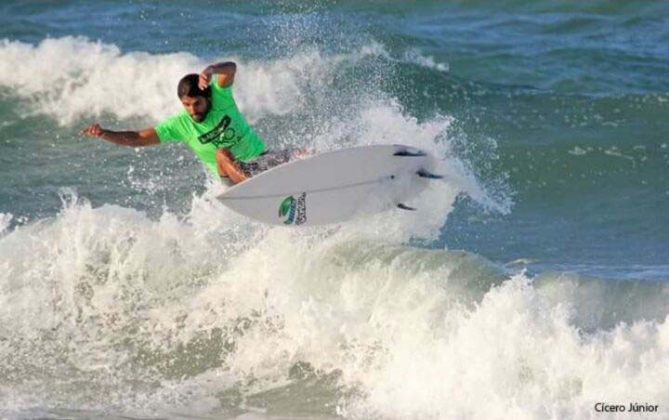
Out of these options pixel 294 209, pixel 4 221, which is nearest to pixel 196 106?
pixel 294 209

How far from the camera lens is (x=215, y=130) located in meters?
9.47


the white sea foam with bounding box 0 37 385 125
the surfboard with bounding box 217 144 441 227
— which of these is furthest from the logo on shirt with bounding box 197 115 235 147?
the white sea foam with bounding box 0 37 385 125

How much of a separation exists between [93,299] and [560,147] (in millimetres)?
6342

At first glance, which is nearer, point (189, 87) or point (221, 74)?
point (189, 87)

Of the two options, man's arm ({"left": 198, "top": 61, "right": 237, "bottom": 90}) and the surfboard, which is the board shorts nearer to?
the surfboard

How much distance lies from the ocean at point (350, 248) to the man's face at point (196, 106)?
4.53 feet

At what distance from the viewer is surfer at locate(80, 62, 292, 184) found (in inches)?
364

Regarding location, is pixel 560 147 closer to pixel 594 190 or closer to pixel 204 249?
pixel 594 190

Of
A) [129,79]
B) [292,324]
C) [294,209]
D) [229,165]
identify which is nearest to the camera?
[229,165]

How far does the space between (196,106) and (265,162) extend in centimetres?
78

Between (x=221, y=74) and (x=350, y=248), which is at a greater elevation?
(x=221, y=74)

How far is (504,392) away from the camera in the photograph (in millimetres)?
8570

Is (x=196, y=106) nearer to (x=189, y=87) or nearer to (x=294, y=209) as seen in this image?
(x=189, y=87)

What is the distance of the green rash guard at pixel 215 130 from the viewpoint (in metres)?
9.42
